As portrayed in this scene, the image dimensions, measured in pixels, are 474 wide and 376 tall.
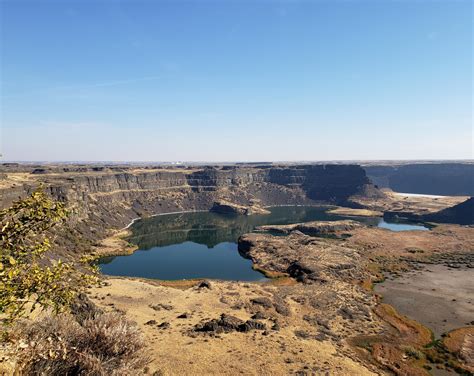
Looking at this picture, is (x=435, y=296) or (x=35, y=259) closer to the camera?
(x=35, y=259)

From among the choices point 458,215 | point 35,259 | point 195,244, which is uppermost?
point 35,259

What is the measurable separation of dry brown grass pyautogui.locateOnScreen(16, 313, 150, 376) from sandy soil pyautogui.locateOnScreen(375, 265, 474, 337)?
154ft

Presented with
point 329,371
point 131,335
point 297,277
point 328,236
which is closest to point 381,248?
point 328,236

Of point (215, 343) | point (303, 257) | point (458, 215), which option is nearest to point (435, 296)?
point (303, 257)

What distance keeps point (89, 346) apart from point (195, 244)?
96.3 metres

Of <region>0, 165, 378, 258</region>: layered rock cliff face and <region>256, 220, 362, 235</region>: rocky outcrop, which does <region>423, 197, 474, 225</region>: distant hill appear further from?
<region>0, 165, 378, 258</region>: layered rock cliff face

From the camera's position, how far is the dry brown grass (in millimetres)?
15977

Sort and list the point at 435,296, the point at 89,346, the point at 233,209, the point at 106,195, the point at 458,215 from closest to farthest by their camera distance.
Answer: the point at 89,346
the point at 435,296
the point at 458,215
the point at 106,195
the point at 233,209

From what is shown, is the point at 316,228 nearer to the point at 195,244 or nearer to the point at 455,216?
the point at 195,244

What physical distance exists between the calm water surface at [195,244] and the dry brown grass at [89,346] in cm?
5530

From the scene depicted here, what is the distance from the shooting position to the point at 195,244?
116m

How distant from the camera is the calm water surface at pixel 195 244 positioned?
3241 inches

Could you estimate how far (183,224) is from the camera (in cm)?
14875

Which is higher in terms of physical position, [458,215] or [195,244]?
[458,215]
